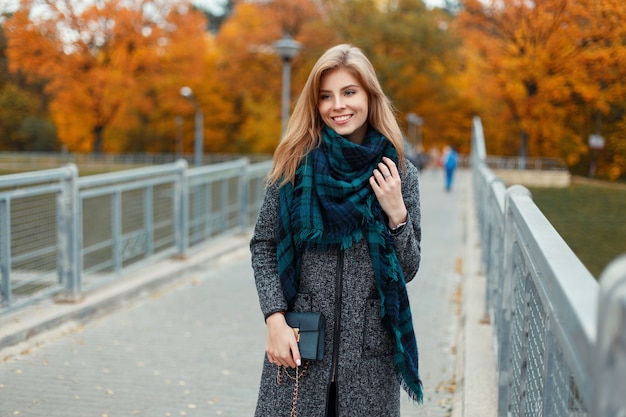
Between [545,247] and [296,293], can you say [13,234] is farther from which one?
[545,247]

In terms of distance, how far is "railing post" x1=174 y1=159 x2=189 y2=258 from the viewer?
33.1 feet

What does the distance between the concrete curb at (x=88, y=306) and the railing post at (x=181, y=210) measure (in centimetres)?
19

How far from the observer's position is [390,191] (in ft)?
8.53

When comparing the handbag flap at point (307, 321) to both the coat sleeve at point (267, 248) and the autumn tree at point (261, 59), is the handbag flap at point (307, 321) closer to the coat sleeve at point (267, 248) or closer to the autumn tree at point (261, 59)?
the coat sleeve at point (267, 248)

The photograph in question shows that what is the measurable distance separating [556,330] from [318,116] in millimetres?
1191

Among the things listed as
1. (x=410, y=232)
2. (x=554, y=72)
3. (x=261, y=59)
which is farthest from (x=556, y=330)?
(x=261, y=59)

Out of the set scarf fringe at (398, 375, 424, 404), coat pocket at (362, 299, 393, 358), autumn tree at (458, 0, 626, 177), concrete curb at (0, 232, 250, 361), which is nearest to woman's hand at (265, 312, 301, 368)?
coat pocket at (362, 299, 393, 358)

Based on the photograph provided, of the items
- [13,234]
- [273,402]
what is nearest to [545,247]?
[273,402]

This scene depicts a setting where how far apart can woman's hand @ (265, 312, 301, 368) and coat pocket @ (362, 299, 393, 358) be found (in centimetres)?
23

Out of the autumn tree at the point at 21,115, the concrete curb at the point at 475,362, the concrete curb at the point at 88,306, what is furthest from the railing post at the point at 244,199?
the autumn tree at the point at 21,115

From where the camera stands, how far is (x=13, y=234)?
658 cm

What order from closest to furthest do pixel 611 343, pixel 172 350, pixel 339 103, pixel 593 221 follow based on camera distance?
pixel 611 343, pixel 339 103, pixel 593 221, pixel 172 350

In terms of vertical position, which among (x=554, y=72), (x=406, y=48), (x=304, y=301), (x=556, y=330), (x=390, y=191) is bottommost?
(x=304, y=301)

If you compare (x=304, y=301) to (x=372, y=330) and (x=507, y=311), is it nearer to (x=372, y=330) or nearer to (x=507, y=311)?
(x=372, y=330)
